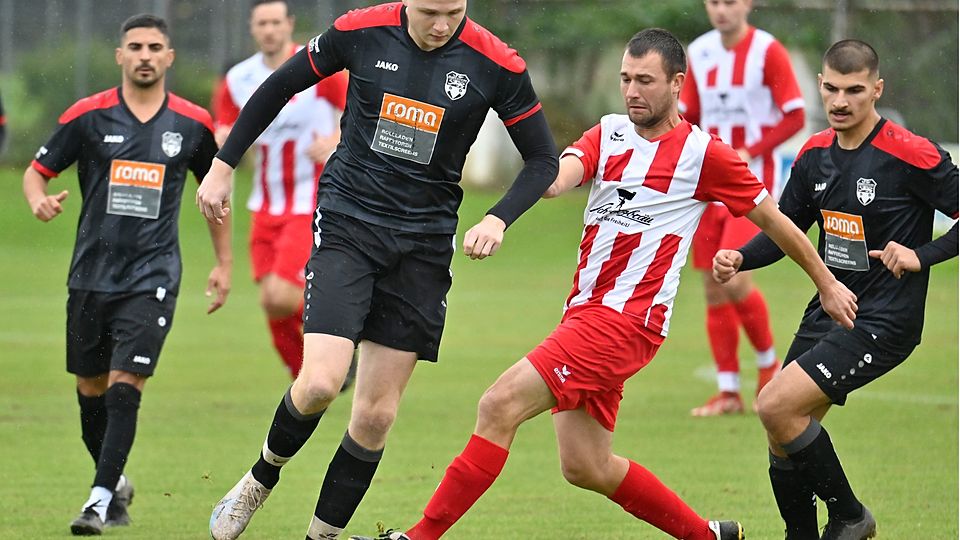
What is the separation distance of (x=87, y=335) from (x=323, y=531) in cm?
183

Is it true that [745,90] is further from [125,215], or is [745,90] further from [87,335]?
[87,335]

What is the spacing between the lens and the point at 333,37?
5.75m

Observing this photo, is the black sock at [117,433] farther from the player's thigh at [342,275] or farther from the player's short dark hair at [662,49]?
the player's short dark hair at [662,49]

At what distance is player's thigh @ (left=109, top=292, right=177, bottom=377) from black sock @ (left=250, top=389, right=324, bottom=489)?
1.17 meters

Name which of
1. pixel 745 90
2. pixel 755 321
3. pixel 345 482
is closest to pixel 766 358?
pixel 755 321

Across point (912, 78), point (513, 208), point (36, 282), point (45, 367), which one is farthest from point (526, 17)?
point (513, 208)

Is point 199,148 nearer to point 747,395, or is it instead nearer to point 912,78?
point 747,395

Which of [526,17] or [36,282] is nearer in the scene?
[36,282]

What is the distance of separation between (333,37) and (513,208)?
0.96 metres

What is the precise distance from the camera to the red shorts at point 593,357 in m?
5.49

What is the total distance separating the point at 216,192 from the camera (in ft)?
18.3

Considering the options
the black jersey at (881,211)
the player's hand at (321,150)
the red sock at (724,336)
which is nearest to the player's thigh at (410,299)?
the black jersey at (881,211)

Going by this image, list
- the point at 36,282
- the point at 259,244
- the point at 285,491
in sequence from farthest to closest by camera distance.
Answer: the point at 36,282
the point at 259,244
the point at 285,491

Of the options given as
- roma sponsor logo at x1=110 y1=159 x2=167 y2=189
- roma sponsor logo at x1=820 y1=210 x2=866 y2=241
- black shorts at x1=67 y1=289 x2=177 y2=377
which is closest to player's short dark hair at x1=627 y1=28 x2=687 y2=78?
roma sponsor logo at x1=820 y1=210 x2=866 y2=241
